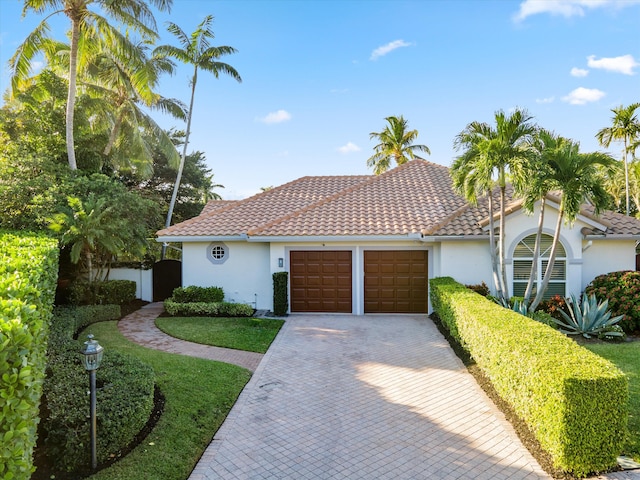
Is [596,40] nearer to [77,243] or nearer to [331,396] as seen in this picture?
[331,396]

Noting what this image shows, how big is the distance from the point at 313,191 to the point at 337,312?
684cm

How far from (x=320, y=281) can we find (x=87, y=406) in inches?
412

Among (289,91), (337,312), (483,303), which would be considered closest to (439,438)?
(483,303)

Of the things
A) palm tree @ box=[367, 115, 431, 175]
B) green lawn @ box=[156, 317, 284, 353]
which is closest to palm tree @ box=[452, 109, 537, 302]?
green lawn @ box=[156, 317, 284, 353]

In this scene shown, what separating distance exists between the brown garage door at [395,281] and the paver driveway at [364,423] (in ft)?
14.3

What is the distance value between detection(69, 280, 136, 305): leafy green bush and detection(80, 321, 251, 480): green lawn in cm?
529

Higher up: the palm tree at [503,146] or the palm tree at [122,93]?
the palm tree at [122,93]

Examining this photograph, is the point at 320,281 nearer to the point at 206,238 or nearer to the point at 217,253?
the point at 217,253

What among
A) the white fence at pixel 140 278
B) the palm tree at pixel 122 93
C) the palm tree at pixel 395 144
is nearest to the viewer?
the white fence at pixel 140 278

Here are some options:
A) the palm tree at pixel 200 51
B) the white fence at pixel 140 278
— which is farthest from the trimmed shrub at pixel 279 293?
the palm tree at pixel 200 51

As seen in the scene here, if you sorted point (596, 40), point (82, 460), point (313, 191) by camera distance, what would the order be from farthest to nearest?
point (313, 191) < point (596, 40) < point (82, 460)

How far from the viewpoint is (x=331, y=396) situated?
7.86 metres

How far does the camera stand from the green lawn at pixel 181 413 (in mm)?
5246

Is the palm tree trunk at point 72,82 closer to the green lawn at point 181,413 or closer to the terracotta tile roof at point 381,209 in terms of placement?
the terracotta tile roof at point 381,209
